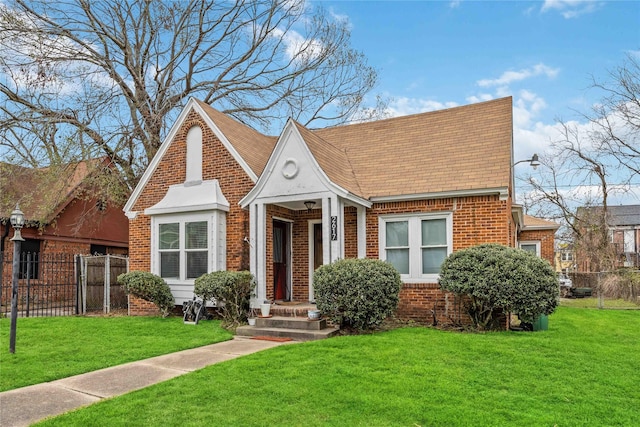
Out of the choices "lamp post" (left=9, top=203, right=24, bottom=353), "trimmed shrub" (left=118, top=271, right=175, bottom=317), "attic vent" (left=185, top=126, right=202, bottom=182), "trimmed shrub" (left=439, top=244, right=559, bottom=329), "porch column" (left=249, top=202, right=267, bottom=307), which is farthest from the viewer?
"attic vent" (left=185, top=126, right=202, bottom=182)

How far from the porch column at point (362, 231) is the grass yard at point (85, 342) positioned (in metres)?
3.78

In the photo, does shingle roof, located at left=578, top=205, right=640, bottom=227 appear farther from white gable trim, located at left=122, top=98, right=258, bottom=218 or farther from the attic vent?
the attic vent

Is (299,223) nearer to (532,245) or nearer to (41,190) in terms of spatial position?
(41,190)

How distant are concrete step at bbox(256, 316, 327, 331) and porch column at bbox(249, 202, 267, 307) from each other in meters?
0.98

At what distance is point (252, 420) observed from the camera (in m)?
4.48

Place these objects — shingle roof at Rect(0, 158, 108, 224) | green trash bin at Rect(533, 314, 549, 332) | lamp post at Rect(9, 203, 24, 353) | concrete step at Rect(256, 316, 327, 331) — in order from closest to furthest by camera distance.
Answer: lamp post at Rect(9, 203, 24, 353)
concrete step at Rect(256, 316, 327, 331)
green trash bin at Rect(533, 314, 549, 332)
shingle roof at Rect(0, 158, 108, 224)

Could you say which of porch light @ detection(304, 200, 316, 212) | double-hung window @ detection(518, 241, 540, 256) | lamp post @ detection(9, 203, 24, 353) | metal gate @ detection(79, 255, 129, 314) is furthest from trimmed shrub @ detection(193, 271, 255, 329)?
double-hung window @ detection(518, 241, 540, 256)

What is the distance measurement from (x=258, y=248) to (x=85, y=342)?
4204mm

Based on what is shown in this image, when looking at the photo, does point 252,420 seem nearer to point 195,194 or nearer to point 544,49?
point 195,194

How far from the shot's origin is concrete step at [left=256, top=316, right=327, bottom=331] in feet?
31.0

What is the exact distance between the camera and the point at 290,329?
963 cm

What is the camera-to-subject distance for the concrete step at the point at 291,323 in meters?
9.45

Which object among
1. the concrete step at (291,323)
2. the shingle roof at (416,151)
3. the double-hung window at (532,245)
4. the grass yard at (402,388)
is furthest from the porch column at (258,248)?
the double-hung window at (532,245)

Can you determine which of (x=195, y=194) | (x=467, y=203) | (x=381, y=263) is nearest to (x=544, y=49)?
(x=467, y=203)
